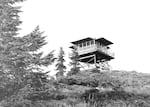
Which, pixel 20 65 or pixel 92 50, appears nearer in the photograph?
pixel 20 65

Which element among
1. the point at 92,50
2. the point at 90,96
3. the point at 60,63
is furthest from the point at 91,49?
the point at 90,96

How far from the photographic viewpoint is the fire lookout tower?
1766 inches

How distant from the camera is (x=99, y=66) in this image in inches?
1925

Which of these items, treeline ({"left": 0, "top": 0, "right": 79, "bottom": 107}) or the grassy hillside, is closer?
treeline ({"left": 0, "top": 0, "right": 79, "bottom": 107})

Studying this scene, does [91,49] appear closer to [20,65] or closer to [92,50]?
[92,50]

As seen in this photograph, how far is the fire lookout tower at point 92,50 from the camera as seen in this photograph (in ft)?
147

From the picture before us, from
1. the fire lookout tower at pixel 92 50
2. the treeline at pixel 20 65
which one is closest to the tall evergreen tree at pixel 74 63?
the fire lookout tower at pixel 92 50

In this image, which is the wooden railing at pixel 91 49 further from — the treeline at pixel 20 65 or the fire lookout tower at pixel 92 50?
the treeline at pixel 20 65

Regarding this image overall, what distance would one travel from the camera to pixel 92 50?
4453 centimetres

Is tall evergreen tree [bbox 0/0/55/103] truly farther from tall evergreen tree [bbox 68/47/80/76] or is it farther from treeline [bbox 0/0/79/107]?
tall evergreen tree [bbox 68/47/80/76]

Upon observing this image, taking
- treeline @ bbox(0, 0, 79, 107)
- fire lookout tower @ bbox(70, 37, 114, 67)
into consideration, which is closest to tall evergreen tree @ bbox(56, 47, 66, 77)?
fire lookout tower @ bbox(70, 37, 114, 67)

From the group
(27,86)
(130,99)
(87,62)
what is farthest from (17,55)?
(87,62)

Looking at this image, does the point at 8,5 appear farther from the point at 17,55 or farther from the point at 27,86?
the point at 27,86

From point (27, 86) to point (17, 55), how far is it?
192 centimetres
